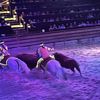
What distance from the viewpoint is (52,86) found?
599cm

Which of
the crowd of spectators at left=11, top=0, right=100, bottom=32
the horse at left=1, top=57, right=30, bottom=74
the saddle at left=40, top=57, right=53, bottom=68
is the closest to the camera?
the saddle at left=40, top=57, right=53, bottom=68

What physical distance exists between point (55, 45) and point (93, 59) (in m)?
2.80

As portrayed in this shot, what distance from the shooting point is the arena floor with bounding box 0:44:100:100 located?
547cm

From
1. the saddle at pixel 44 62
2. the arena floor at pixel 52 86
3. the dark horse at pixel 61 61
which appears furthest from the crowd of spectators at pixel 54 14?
the saddle at pixel 44 62

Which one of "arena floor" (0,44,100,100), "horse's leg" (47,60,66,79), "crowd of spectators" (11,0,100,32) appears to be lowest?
"arena floor" (0,44,100,100)

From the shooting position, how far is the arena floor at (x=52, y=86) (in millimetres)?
5469

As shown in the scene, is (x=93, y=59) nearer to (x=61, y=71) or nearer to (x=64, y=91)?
(x=61, y=71)

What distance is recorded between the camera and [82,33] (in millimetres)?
12312

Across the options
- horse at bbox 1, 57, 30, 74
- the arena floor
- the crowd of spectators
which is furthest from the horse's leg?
the crowd of spectators

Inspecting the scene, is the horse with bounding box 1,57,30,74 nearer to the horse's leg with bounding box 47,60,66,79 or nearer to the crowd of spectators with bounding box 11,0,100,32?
the horse's leg with bounding box 47,60,66,79

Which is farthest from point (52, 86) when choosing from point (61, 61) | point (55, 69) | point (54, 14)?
point (54, 14)

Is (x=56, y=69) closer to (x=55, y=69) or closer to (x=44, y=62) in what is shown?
(x=55, y=69)

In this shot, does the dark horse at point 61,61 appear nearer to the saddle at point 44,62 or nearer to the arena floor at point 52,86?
the arena floor at point 52,86

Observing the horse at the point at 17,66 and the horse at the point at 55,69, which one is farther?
the horse at the point at 17,66
